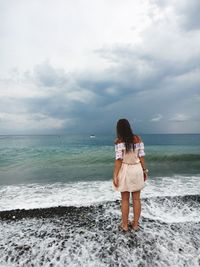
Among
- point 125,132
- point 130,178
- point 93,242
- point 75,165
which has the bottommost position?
point 75,165

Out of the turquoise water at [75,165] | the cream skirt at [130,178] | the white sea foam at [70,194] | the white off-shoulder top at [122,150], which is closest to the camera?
the white off-shoulder top at [122,150]

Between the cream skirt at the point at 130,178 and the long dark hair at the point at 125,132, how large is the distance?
55cm

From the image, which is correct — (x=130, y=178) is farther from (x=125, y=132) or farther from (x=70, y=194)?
(x=70, y=194)

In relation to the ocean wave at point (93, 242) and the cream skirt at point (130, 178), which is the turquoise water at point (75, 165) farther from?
the cream skirt at point (130, 178)

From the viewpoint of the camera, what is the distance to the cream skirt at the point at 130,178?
183 inches

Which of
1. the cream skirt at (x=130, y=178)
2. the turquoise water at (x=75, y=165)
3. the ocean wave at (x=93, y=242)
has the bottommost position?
the turquoise water at (x=75, y=165)

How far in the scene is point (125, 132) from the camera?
14.5ft

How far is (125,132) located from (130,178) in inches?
41.3

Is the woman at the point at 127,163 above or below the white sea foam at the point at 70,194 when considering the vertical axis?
above

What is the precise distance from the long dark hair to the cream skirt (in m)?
0.55

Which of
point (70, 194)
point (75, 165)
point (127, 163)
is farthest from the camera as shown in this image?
point (75, 165)

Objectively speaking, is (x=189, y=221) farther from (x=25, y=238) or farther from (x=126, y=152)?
(x=25, y=238)

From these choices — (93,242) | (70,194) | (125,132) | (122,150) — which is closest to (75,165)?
(70,194)

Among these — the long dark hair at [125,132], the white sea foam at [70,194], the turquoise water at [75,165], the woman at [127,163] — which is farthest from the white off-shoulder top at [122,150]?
the turquoise water at [75,165]
